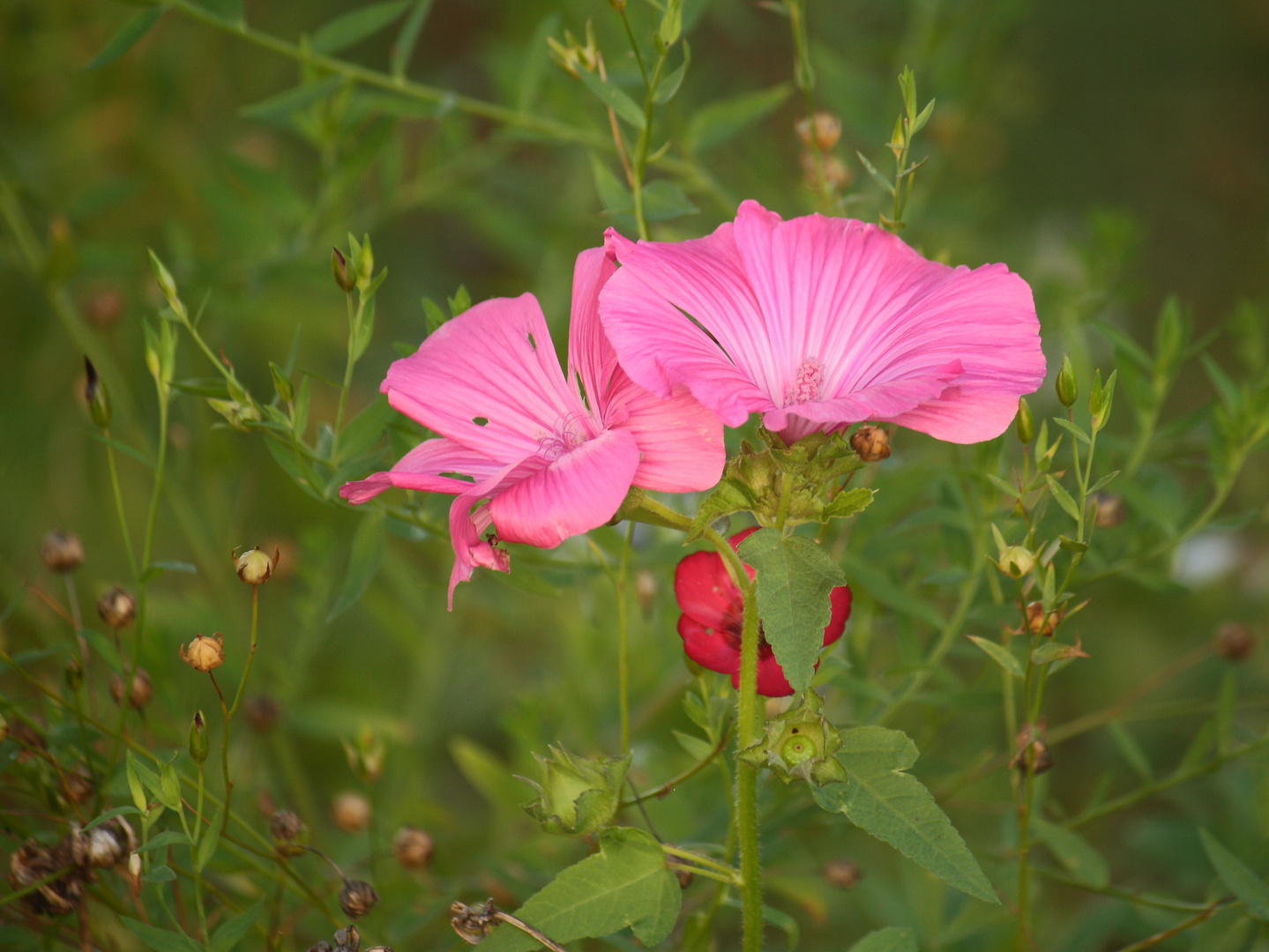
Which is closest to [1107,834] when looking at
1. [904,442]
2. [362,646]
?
[904,442]

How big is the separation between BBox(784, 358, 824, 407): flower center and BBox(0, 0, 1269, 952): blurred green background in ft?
0.56

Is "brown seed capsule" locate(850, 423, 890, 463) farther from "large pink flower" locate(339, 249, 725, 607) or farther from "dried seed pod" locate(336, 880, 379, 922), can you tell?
"dried seed pod" locate(336, 880, 379, 922)

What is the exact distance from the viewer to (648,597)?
2.18 feet

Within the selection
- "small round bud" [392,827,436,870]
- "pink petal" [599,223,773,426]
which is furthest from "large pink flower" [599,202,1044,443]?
"small round bud" [392,827,436,870]

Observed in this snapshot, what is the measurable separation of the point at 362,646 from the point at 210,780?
0.42 m

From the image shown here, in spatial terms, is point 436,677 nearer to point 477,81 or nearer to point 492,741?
point 492,741

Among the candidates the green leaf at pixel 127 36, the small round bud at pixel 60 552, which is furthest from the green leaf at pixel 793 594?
the green leaf at pixel 127 36

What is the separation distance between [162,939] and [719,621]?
26cm

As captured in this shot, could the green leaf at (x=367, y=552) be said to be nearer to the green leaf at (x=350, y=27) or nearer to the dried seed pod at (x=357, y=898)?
the dried seed pod at (x=357, y=898)

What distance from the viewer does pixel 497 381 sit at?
Result: 0.43m

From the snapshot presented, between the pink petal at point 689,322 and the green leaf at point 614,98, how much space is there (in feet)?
0.45

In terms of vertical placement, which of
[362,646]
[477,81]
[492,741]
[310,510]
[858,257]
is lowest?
[492,741]

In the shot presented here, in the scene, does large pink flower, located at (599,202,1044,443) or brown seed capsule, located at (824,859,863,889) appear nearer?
large pink flower, located at (599,202,1044,443)

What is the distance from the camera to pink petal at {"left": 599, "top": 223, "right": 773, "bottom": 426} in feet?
1.20
